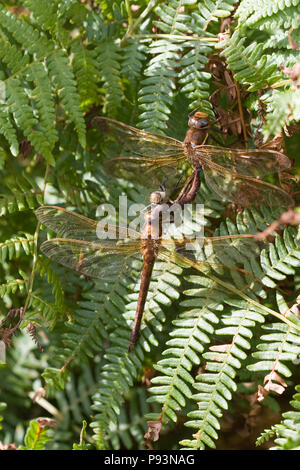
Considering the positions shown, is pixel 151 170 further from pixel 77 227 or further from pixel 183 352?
pixel 183 352

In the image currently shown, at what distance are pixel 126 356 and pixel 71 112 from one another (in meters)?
1.09

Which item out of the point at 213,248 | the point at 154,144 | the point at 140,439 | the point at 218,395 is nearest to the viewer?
the point at 218,395

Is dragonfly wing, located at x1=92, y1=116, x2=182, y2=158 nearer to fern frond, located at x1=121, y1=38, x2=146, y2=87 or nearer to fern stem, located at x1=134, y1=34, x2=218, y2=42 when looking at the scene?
fern frond, located at x1=121, y1=38, x2=146, y2=87

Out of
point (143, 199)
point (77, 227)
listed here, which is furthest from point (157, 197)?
point (77, 227)

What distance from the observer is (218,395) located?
2.04 metres

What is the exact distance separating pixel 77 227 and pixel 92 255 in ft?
0.46

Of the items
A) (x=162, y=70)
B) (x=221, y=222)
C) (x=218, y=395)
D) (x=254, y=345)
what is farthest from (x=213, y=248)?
(x=162, y=70)

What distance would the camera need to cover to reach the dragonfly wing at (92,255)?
7.54ft

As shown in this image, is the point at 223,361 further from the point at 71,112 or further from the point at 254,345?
the point at 71,112

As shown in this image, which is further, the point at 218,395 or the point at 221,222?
the point at 221,222

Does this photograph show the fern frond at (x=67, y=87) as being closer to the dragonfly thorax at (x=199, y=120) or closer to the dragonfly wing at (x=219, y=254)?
the dragonfly thorax at (x=199, y=120)

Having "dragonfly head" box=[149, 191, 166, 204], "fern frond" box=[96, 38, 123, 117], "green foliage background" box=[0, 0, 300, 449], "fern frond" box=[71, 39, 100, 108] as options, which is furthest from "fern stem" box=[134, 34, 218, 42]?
"dragonfly head" box=[149, 191, 166, 204]

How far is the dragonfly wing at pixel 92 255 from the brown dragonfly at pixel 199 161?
1.21ft

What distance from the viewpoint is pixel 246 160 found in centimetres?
215
